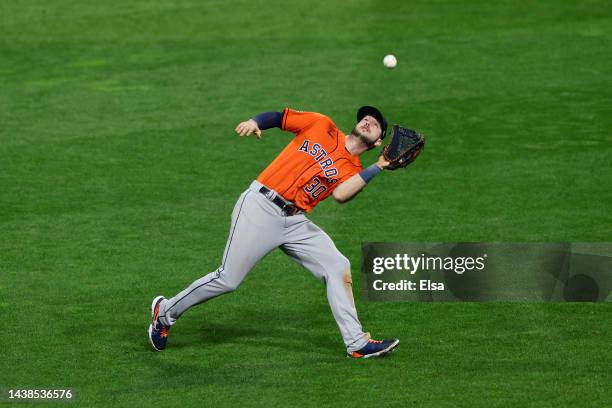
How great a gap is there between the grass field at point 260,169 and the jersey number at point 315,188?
111 centimetres

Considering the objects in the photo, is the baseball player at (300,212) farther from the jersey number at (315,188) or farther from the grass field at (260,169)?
the grass field at (260,169)

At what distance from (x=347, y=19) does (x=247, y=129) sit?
1041cm

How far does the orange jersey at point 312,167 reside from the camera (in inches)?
341

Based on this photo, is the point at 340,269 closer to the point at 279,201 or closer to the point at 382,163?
the point at 279,201

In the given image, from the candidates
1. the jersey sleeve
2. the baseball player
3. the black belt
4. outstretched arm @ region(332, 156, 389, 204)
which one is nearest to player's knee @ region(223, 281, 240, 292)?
the baseball player

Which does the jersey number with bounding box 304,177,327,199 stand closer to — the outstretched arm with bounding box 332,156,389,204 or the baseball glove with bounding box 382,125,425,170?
the outstretched arm with bounding box 332,156,389,204

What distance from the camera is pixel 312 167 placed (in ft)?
28.4

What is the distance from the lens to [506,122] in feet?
48.1

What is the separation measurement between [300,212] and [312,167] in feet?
1.16

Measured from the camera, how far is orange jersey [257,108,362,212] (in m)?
8.66

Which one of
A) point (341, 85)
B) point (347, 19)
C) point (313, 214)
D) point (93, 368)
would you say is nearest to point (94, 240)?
point (313, 214)

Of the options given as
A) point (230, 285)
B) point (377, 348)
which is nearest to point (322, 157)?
point (230, 285)

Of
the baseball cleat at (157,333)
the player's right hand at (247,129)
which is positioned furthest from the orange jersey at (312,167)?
the baseball cleat at (157,333)

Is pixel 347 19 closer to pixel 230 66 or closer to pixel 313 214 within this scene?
pixel 230 66
